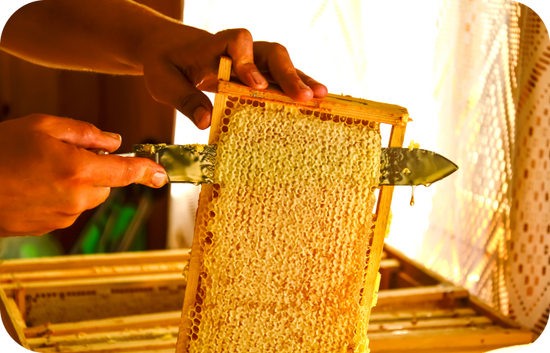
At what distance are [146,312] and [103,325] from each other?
27 cm

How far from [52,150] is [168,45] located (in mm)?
430

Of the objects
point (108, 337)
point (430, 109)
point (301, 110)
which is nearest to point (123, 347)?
point (108, 337)

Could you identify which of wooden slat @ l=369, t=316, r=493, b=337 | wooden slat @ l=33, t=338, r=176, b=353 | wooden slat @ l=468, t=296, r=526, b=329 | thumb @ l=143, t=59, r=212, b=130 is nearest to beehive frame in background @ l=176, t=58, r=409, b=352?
thumb @ l=143, t=59, r=212, b=130

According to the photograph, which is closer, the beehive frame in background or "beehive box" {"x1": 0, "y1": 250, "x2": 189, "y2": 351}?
the beehive frame in background

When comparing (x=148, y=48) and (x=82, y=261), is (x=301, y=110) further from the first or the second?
(x=82, y=261)

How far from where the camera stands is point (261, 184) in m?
0.78

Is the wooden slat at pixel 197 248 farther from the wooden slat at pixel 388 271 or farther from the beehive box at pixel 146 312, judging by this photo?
the wooden slat at pixel 388 271

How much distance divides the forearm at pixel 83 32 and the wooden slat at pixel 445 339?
946mm

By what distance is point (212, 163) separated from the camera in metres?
0.76

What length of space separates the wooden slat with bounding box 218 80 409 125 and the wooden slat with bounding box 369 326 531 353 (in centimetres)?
64

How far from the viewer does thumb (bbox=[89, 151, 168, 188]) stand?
25.9 inches

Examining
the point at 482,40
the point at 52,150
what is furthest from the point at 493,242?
the point at 52,150

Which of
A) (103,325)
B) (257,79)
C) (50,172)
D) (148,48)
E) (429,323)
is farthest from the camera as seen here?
(429,323)

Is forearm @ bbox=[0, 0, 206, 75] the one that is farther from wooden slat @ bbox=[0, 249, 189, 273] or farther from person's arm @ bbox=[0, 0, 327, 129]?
wooden slat @ bbox=[0, 249, 189, 273]
